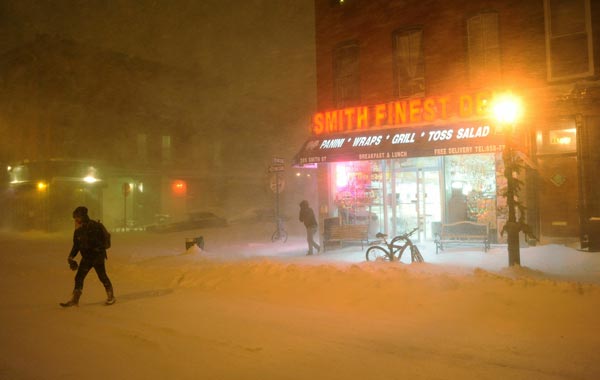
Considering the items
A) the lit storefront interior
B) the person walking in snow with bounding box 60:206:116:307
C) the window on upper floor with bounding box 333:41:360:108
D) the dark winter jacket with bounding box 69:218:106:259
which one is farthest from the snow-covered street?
the window on upper floor with bounding box 333:41:360:108

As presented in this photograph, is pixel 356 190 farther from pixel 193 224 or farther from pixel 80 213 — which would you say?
pixel 193 224

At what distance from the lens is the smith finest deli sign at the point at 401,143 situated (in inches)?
495

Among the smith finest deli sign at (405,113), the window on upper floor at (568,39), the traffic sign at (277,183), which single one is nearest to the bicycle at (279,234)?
the traffic sign at (277,183)

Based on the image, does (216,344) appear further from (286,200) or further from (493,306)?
(286,200)

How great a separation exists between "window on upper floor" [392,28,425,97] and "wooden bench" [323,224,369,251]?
454 centimetres

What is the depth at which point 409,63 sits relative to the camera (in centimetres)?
1519

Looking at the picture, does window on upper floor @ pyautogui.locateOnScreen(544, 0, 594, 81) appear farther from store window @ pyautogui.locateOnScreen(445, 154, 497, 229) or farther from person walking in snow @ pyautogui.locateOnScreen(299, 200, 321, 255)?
person walking in snow @ pyautogui.locateOnScreen(299, 200, 321, 255)

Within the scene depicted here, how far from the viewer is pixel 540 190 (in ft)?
41.4

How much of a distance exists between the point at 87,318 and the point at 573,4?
43.7 ft

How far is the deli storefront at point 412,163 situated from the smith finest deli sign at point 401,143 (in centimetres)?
3

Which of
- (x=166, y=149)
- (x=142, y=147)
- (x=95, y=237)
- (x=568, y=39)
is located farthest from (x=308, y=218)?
(x=166, y=149)

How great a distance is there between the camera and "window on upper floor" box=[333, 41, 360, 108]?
16455 mm

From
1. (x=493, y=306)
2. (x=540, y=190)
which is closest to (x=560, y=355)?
(x=493, y=306)

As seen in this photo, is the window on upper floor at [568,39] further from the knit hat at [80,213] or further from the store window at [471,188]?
the knit hat at [80,213]
